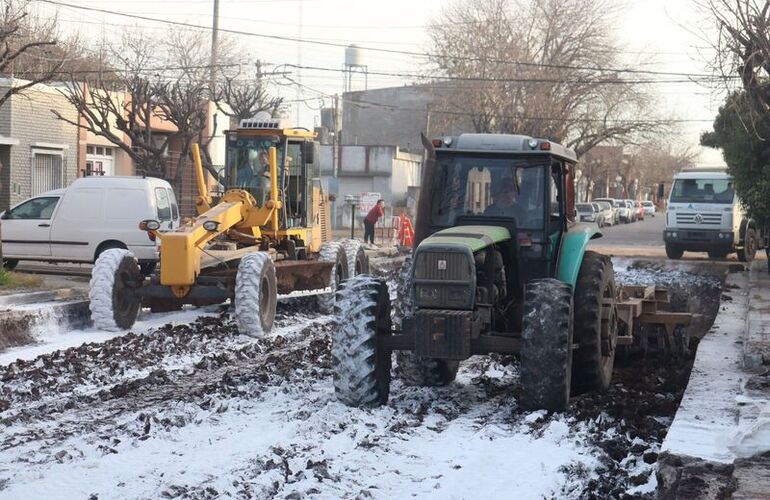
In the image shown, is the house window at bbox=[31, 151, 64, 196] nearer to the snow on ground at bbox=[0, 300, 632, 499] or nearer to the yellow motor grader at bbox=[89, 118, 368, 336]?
the yellow motor grader at bbox=[89, 118, 368, 336]

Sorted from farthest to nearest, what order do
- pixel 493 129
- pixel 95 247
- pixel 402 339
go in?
pixel 493 129 < pixel 95 247 < pixel 402 339

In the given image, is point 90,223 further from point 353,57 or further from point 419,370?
point 353,57

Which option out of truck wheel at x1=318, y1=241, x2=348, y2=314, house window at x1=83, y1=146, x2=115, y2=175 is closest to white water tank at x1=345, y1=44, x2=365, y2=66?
house window at x1=83, y1=146, x2=115, y2=175

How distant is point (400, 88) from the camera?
7338cm

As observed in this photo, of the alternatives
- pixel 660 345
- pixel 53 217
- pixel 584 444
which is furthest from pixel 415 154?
pixel 584 444

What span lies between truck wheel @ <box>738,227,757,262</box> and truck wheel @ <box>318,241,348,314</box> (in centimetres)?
1526

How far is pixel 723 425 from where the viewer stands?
317 inches

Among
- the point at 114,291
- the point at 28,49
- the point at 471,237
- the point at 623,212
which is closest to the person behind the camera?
the point at 471,237

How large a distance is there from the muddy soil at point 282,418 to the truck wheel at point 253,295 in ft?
1.81

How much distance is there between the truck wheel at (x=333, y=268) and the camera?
16.9 meters

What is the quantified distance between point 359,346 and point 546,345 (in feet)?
4.95

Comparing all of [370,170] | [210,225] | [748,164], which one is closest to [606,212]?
[370,170]

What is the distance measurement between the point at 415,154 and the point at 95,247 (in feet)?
151

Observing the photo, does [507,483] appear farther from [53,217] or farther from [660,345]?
[53,217]
